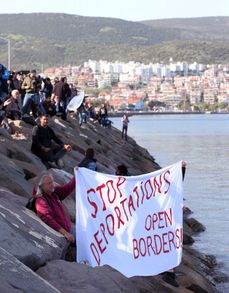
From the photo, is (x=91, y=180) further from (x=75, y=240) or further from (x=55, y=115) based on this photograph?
(x=55, y=115)

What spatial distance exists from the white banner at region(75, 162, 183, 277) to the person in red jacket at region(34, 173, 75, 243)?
0.88 feet

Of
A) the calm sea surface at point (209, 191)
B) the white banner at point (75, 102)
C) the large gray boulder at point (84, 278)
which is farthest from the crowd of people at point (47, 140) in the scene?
the calm sea surface at point (209, 191)

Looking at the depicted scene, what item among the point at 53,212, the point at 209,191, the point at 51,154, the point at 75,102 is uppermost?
the point at 53,212

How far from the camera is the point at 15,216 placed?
7.84 meters

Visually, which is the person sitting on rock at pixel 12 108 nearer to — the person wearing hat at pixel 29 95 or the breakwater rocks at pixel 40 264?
the person wearing hat at pixel 29 95

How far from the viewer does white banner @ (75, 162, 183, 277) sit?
7914 millimetres

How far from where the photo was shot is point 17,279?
5934mm

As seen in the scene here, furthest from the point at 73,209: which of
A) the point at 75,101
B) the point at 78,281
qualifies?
the point at 75,101

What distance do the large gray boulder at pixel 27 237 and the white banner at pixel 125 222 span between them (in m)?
0.31

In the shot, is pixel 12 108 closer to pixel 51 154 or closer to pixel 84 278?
pixel 51 154

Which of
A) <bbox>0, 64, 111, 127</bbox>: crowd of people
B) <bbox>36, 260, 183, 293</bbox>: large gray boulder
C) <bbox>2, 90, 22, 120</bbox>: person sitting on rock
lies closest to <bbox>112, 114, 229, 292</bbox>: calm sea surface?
<bbox>0, 64, 111, 127</bbox>: crowd of people

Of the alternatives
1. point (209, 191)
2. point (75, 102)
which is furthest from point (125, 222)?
point (209, 191)

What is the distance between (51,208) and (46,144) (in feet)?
13.9

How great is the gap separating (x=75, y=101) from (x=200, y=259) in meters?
12.6
